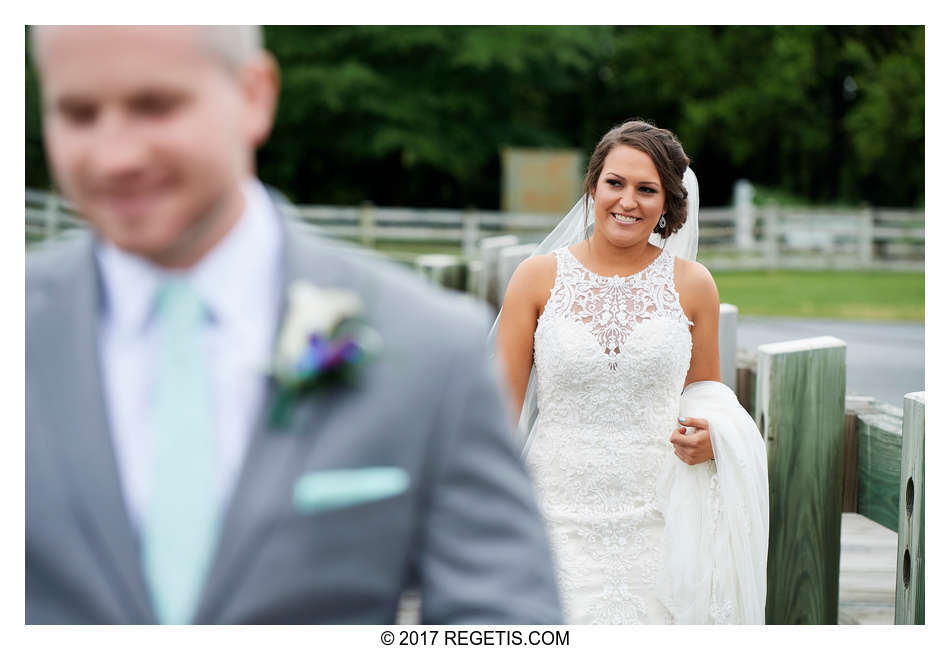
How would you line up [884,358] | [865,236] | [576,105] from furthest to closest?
[576,105]
[865,236]
[884,358]

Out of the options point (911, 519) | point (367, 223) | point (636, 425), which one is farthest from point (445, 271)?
point (367, 223)

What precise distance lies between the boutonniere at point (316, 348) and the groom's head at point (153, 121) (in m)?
0.15

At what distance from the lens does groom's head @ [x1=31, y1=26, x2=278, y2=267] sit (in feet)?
3.84

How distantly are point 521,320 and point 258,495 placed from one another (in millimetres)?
1954

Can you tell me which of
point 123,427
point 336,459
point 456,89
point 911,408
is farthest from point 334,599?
point 456,89

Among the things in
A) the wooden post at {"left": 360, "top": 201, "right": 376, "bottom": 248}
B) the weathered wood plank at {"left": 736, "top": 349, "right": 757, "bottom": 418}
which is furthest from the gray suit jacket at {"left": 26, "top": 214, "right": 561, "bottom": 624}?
the wooden post at {"left": 360, "top": 201, "right": 376, "bottom": 248}

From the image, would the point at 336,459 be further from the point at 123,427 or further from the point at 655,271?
the point at 655,271

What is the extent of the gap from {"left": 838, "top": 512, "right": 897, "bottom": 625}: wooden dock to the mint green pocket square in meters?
2.57

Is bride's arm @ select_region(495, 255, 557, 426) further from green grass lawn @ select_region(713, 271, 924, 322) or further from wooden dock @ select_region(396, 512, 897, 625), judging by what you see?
green grass lawn @ select_region(713, 271, 924, 322)

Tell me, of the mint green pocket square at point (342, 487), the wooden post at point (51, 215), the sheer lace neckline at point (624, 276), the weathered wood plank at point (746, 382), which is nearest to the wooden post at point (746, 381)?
the weathered wood plank at point (746, 382)

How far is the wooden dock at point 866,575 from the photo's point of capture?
3.74 metres

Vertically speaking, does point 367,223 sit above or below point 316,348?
above

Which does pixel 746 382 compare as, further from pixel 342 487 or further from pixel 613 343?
pixel 342 487

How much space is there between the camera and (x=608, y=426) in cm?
313
